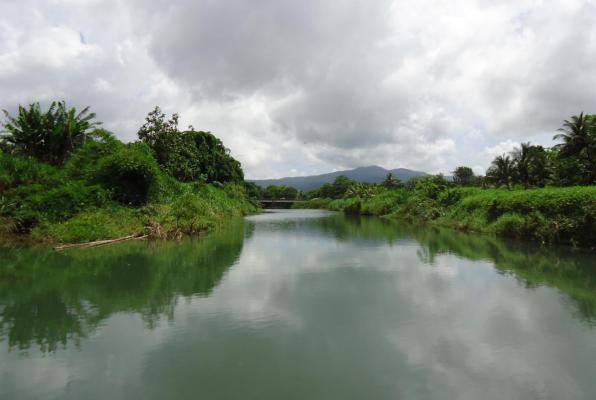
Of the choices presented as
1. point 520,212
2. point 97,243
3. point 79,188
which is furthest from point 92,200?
point 520,212

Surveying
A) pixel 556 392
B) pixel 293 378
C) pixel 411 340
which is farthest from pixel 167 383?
pixel 556 392

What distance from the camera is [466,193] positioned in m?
34.0

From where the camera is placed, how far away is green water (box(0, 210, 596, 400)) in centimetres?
483

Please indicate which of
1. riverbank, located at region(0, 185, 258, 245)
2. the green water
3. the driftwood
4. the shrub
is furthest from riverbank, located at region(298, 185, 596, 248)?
the shrub

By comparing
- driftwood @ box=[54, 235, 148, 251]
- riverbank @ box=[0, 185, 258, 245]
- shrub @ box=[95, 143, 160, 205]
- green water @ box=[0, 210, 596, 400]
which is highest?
shrub @ box=[95, 143, 160, 205]

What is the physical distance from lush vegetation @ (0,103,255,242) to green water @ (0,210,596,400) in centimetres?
581

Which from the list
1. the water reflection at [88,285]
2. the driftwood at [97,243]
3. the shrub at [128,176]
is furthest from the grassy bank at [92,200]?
the water reflection at [88,285]

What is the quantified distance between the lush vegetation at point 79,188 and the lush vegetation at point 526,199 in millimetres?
19833

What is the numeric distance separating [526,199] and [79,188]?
26016 mm

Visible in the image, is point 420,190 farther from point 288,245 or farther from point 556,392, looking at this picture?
point 556,392

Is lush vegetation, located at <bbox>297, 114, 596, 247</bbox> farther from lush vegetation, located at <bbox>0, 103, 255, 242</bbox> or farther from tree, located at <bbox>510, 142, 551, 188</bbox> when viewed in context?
lush vegetation, located at <bbox>0, 103, 255, 242</bbox>

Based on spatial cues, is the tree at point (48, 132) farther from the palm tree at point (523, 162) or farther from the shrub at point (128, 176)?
the palm tree at point (523, 162)

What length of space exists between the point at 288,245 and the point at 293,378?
568 inches

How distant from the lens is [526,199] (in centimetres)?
2212
